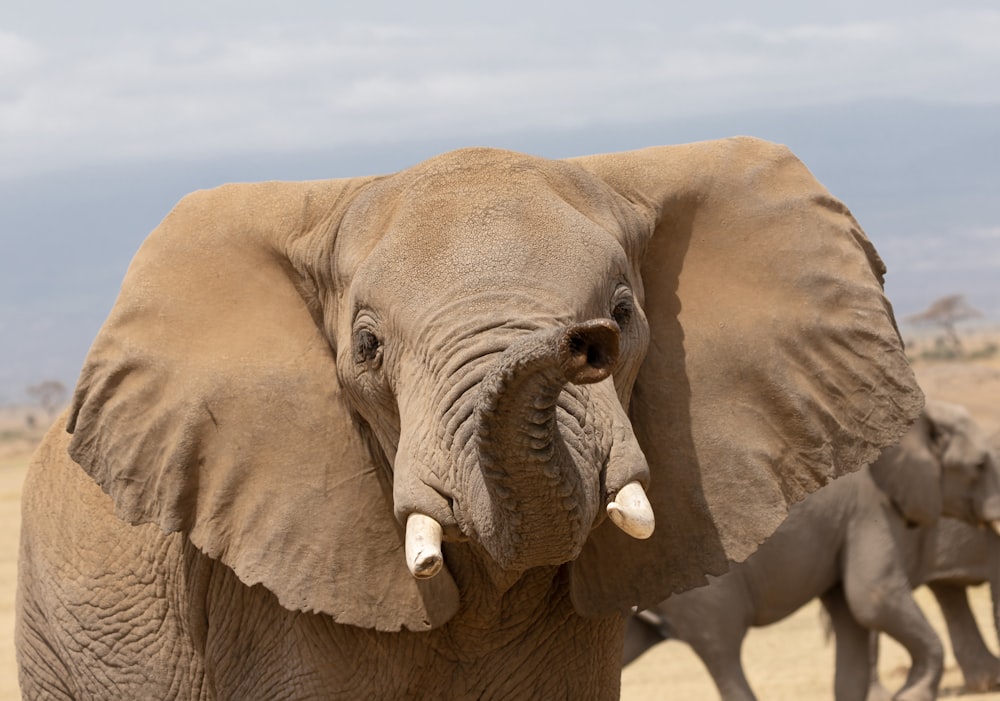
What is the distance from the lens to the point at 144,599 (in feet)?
15.1

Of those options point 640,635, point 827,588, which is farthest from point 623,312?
point 827,588

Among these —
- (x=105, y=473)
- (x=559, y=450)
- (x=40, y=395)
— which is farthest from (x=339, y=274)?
(x=40, y=395)

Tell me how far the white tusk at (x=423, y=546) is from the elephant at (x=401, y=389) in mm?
374

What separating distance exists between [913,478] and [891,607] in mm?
671

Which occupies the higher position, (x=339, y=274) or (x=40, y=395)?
(x=339, y=274)

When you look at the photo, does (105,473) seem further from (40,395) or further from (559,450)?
(40,395)

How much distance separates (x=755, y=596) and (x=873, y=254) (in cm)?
474

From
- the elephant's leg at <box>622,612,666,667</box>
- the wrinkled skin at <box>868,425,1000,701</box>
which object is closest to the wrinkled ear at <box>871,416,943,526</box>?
the wrinkled skin at <box>868,425,1000,701</box>

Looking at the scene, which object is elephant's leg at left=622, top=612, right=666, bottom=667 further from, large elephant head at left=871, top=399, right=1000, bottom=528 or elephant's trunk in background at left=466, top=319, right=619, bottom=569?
elephant's trunk in background at left=466, top=319, right=619, bottom=569

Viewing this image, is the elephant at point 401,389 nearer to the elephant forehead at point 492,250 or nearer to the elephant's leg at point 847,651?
the elephant forehead at point 492,250

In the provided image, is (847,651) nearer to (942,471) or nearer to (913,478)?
(913,478)

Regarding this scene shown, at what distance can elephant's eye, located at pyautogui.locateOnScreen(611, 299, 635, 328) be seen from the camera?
3598mm

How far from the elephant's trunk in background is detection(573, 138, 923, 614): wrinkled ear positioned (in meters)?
0.73

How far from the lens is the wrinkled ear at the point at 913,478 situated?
9062mm
